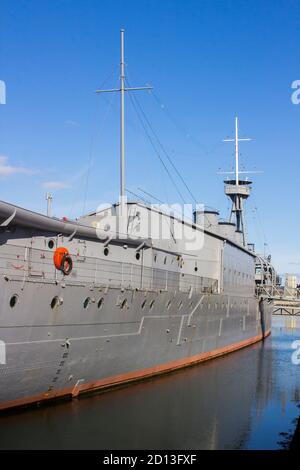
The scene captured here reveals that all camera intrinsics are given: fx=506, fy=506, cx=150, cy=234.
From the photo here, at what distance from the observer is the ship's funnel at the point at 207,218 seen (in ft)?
107

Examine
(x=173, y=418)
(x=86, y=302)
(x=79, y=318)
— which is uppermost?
(x=86, y=302)

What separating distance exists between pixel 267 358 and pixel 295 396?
10363mm

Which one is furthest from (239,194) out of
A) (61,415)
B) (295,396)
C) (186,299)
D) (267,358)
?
(61,415)

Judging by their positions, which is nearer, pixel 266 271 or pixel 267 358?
pixel 267 358

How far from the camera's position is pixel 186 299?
22938 millimetres

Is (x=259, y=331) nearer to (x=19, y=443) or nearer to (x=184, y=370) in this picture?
(x=184, y=370)

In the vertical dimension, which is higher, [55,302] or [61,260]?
[61,260]

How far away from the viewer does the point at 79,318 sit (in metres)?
15.7

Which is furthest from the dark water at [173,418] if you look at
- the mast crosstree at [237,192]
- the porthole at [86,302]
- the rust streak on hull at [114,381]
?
the mast crosstree at [237,192]

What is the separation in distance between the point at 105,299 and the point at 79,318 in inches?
56.5

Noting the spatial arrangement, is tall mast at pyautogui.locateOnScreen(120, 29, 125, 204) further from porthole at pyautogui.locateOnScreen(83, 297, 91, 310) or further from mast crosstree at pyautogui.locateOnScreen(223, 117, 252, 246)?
mast crosstree at pyautogui.locateOnScreen(223, 117, 252, 246)

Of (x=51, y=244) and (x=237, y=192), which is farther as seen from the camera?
(x=237, y=192)

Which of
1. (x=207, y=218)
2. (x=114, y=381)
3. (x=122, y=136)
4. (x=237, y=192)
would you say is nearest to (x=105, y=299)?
(x=114, y=381)

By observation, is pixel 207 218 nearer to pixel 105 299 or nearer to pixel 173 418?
pixel 105 299
